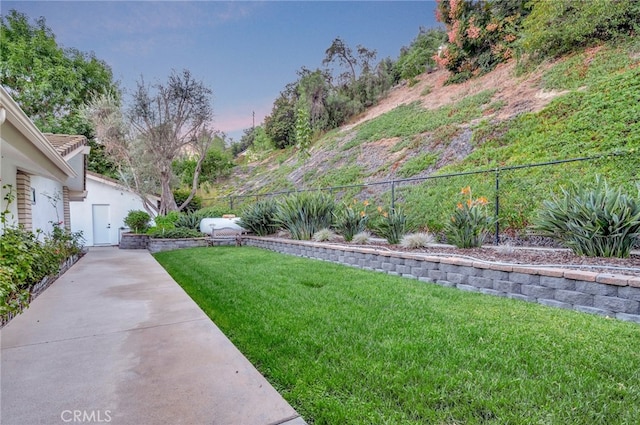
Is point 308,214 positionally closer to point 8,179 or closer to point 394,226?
point 394,226

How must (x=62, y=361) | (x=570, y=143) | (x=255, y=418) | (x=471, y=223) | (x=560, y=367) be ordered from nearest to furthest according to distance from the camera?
(x=255, y=418) < (x=560, y=367) < (x=62, y=361) < (x=471, y=223) < (x=570, y=143)

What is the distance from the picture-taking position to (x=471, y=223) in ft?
18.0

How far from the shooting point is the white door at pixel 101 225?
1512 centimetres

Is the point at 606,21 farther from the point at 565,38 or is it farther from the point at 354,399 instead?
the point at 354,399

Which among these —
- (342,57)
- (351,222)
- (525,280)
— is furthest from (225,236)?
(342,57)

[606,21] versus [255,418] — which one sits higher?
[606,21]

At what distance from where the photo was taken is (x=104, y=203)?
15320 millimetres

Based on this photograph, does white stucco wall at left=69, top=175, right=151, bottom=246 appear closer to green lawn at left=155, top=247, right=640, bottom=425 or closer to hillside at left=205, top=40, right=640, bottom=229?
hillside at left=205, top=40, right=640, bottom=229

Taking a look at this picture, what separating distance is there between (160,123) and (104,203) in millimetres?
5332

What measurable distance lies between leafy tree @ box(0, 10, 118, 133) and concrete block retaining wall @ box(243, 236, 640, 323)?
56.8ft

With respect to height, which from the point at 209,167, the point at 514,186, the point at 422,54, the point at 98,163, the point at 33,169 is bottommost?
the point at 514,186

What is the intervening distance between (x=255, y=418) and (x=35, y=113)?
21375mm

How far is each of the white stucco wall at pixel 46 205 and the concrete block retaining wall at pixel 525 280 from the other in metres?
7.18

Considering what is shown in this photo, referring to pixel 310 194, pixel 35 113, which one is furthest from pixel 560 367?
pixel 35 113
